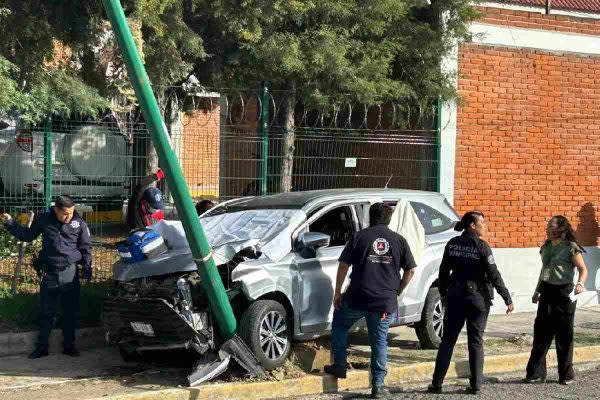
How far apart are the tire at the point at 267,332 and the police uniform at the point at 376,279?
81 centimetres

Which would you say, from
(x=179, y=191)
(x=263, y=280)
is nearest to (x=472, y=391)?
(x=263, y=280)

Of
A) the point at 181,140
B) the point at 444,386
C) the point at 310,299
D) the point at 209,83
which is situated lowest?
the point at 444,386

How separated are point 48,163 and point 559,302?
643cm

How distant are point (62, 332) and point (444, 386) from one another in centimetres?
411

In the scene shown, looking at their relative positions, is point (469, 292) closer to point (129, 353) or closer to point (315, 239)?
point (315, 239)

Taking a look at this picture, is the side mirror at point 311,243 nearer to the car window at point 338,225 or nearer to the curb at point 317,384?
the car window at point 338,225

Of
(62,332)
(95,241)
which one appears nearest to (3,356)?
(62,332)

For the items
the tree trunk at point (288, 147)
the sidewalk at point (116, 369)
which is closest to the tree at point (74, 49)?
the tree trunk at point (288, 147)

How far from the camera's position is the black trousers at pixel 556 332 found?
9539mm

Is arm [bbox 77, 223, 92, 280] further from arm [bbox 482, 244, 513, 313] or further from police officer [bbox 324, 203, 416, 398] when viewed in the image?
arm [bbox 482, 244, 513, 313]

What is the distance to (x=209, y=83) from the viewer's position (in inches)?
527

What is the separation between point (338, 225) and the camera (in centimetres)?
1026

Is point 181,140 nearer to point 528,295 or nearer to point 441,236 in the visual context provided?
point 441,236

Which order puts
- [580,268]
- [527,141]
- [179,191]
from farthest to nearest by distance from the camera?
[527,141], [580,268], [179,191]
